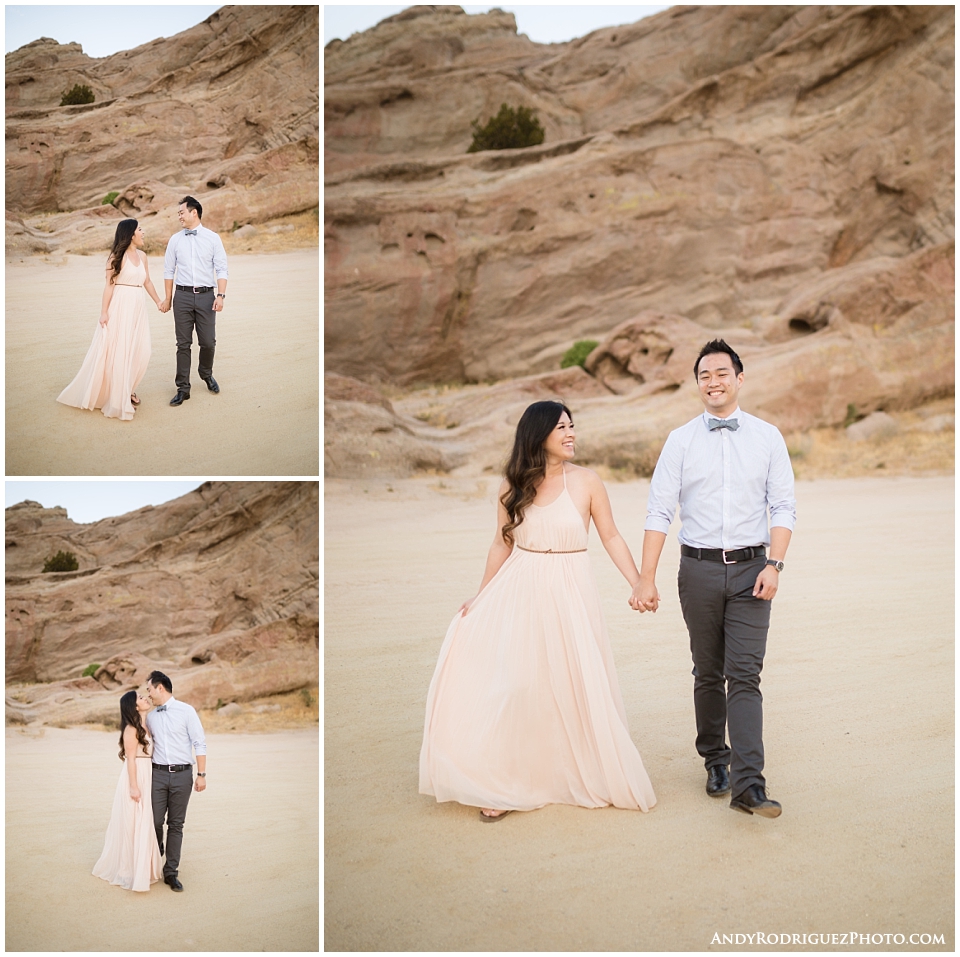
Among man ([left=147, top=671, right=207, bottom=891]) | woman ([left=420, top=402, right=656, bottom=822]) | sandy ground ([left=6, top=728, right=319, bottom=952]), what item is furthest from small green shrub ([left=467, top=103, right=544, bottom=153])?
woman ([left=420, top=402, right=656, bottom=822])

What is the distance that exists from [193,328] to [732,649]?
3383 mm

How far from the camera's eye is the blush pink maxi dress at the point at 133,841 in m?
5.78

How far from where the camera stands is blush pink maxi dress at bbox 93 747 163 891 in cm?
578

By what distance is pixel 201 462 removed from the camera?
473 centimetres

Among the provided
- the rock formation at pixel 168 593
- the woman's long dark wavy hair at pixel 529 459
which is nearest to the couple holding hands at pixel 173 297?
the woman's long dark wavy hair at pixel 529 459

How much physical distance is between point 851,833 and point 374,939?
7.19 feet

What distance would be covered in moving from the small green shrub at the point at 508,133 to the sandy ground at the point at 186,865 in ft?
71.0

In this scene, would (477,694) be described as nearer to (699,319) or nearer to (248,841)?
(248,841)

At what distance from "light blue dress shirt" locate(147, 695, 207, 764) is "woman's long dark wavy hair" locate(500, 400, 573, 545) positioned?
2553 millimetres

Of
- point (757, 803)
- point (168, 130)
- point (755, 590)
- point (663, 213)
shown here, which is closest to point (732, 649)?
point (755, 590)

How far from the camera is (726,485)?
4.61m

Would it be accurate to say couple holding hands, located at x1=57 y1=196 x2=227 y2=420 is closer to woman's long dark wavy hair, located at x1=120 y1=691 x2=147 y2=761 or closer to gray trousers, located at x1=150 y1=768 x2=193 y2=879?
woman's long dark wavy hair, located at x1=120 y1=691 x2=147 y2=761

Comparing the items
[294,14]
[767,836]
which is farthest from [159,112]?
[767,836]

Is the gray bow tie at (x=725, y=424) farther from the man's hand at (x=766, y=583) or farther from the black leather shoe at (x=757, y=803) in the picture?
the black leather shoe at (x=757, y=803)
